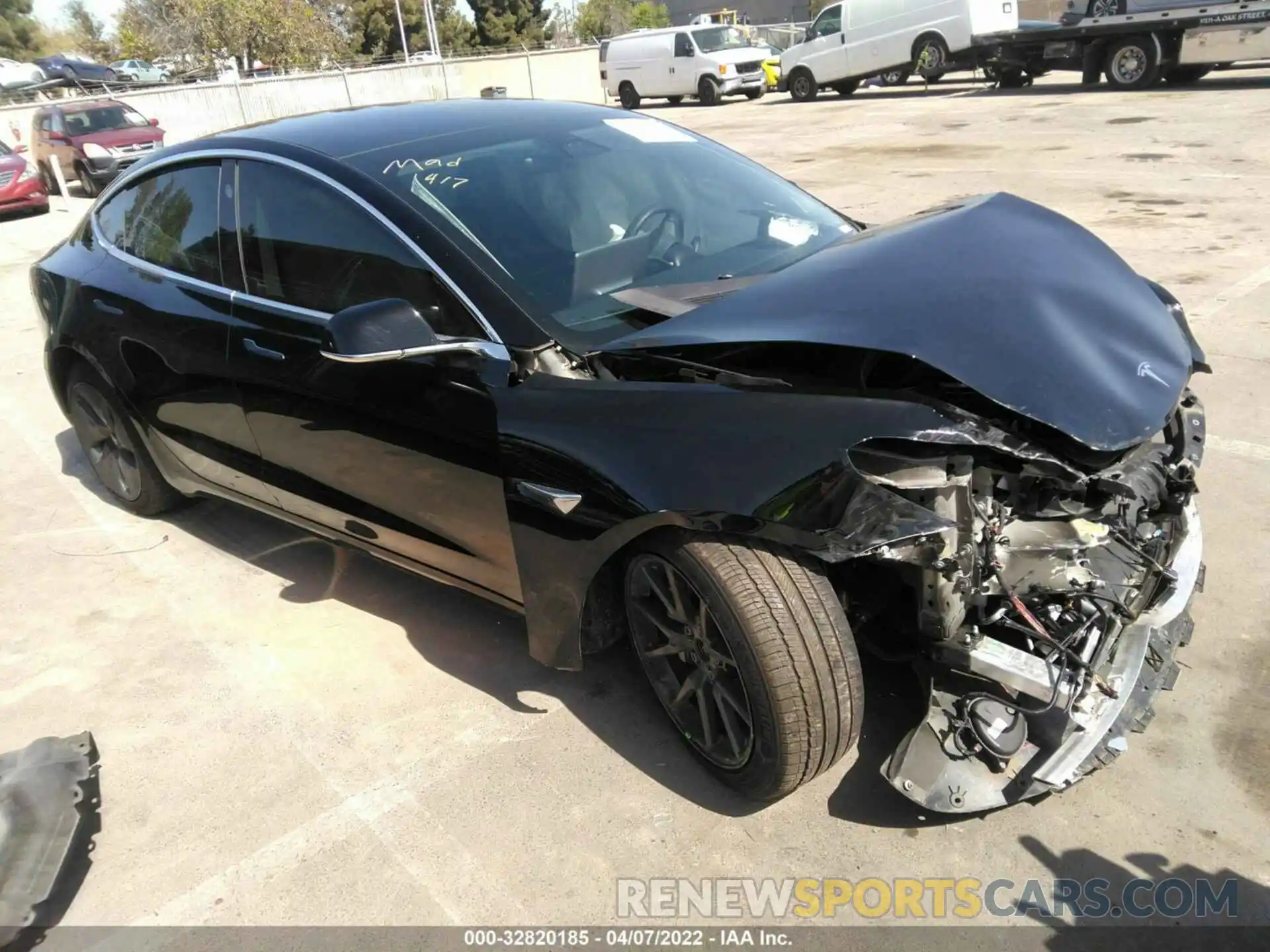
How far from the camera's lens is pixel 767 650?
7.72 feet

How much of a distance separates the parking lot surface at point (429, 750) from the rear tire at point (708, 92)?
22403 mm

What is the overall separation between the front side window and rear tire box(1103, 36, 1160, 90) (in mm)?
6500

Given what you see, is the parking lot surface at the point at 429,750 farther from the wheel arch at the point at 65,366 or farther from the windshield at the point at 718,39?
the windshield at the point at 718,39

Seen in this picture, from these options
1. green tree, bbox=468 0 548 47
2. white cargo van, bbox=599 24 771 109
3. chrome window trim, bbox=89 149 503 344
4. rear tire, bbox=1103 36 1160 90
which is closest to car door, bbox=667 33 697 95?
white cargo van, bbox=599 24 771 109

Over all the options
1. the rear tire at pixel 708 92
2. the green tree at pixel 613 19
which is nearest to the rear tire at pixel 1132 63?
the rear tire at pixel 708 92

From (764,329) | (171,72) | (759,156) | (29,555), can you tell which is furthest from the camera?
(171,72)

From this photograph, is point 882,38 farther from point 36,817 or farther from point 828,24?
point 36,817

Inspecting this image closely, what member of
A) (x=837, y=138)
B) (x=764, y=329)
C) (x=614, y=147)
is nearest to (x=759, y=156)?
(x=837, y=138)

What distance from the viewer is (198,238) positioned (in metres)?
3.74

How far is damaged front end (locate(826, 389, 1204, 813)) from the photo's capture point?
2242 millimetres

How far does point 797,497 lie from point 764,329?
0.48 m

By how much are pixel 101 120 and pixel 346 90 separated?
12235 millimetres

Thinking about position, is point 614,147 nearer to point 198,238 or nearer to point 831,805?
point 198,238

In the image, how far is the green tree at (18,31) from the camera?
62875mm
